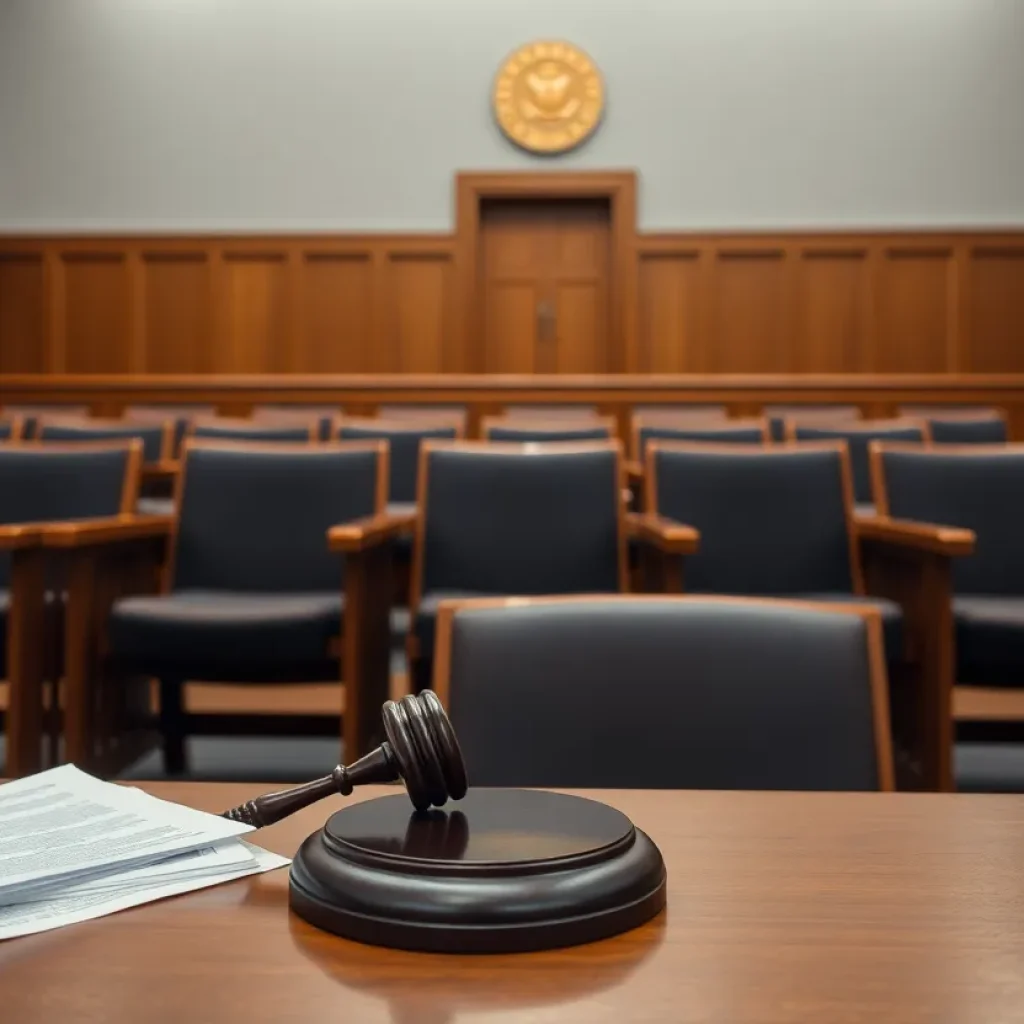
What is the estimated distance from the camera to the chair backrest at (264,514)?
2.30 meters

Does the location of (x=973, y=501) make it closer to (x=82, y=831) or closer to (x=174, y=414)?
(x=82, y=831)

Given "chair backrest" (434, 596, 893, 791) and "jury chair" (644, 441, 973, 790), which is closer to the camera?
"chair backrest" (434, 596, 893, 791)

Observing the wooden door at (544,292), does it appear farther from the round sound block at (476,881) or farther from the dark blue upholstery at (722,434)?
Answer: the round sound block at (476,881)

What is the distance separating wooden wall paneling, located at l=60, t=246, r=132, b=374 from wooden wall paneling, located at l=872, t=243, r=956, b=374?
3588 mm

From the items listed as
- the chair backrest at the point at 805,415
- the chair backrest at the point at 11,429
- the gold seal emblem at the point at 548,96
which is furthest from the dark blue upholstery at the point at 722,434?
the gold seal emblem at the point at 548,96

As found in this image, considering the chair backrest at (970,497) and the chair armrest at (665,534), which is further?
the chair backrest at (970,497)

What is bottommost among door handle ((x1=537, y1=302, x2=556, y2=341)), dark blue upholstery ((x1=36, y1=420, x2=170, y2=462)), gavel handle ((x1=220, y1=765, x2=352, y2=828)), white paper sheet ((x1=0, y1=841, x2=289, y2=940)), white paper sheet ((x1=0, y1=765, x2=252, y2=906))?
white paper sheet ((x1=0, y1=841, x2=289, y2=940))

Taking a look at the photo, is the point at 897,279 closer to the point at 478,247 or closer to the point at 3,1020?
the point at 478,247

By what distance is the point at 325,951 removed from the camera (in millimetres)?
408

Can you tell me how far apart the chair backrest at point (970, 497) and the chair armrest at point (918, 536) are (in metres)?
0.07

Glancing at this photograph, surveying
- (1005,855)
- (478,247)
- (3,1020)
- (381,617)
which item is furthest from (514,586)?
(478,247)

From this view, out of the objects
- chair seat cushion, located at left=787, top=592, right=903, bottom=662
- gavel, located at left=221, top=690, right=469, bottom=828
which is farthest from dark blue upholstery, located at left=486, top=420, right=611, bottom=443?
gavel, located at left=221, top=690, right=469, bottom=828

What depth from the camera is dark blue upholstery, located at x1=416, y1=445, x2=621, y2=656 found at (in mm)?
2172

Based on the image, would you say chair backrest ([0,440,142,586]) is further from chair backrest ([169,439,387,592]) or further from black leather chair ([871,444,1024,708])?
black leather chair ([871,444,1024,708])
